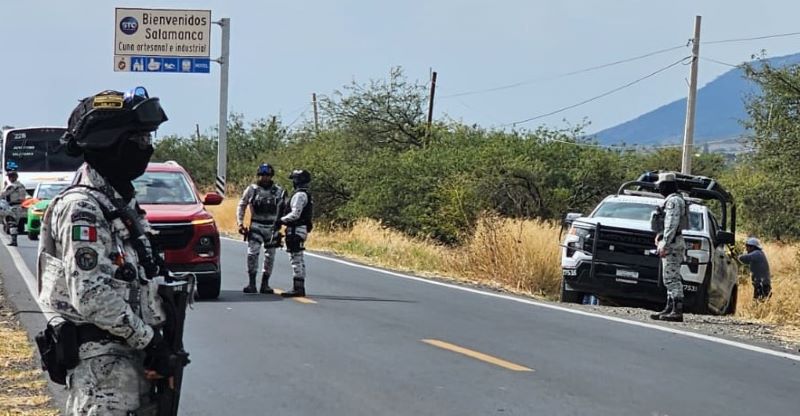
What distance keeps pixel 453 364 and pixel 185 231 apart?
17.6 feet

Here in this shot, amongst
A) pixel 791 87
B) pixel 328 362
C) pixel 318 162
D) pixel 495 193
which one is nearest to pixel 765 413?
pixel 328 362

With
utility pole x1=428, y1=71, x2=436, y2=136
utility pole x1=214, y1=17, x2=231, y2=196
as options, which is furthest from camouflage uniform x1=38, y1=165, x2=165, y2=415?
utility pole x1=214, y1=17, x2=231, y2=196

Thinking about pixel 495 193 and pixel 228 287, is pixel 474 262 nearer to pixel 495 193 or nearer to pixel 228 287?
pixel 228 287

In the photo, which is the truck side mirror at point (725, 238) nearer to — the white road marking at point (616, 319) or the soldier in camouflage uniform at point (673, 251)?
the soldier in camouflage uniform at point (673, 251)

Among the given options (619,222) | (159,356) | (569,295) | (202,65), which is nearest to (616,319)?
(569,295)

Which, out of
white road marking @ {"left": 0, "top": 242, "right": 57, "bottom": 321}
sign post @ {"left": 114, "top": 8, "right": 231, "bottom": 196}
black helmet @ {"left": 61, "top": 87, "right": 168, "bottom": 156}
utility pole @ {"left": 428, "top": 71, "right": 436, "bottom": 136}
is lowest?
white road marking @ {"left": 0, "top": 242, "right": 57, "bottom": 321}

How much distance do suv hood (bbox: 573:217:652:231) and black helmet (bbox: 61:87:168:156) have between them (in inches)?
451

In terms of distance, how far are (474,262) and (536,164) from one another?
8.76 metres

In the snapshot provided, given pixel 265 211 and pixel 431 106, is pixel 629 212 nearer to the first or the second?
pixel 265 211

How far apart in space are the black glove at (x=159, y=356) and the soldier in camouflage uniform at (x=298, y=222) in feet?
31.7

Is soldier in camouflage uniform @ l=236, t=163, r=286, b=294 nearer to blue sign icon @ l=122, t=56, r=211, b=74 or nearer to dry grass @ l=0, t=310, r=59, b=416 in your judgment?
dry grass @ l=0, t=310, r=59, b=416

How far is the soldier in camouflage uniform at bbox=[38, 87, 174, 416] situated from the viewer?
150 inches

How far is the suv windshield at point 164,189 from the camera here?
45.4ft

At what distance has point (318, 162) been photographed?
3441 cm
